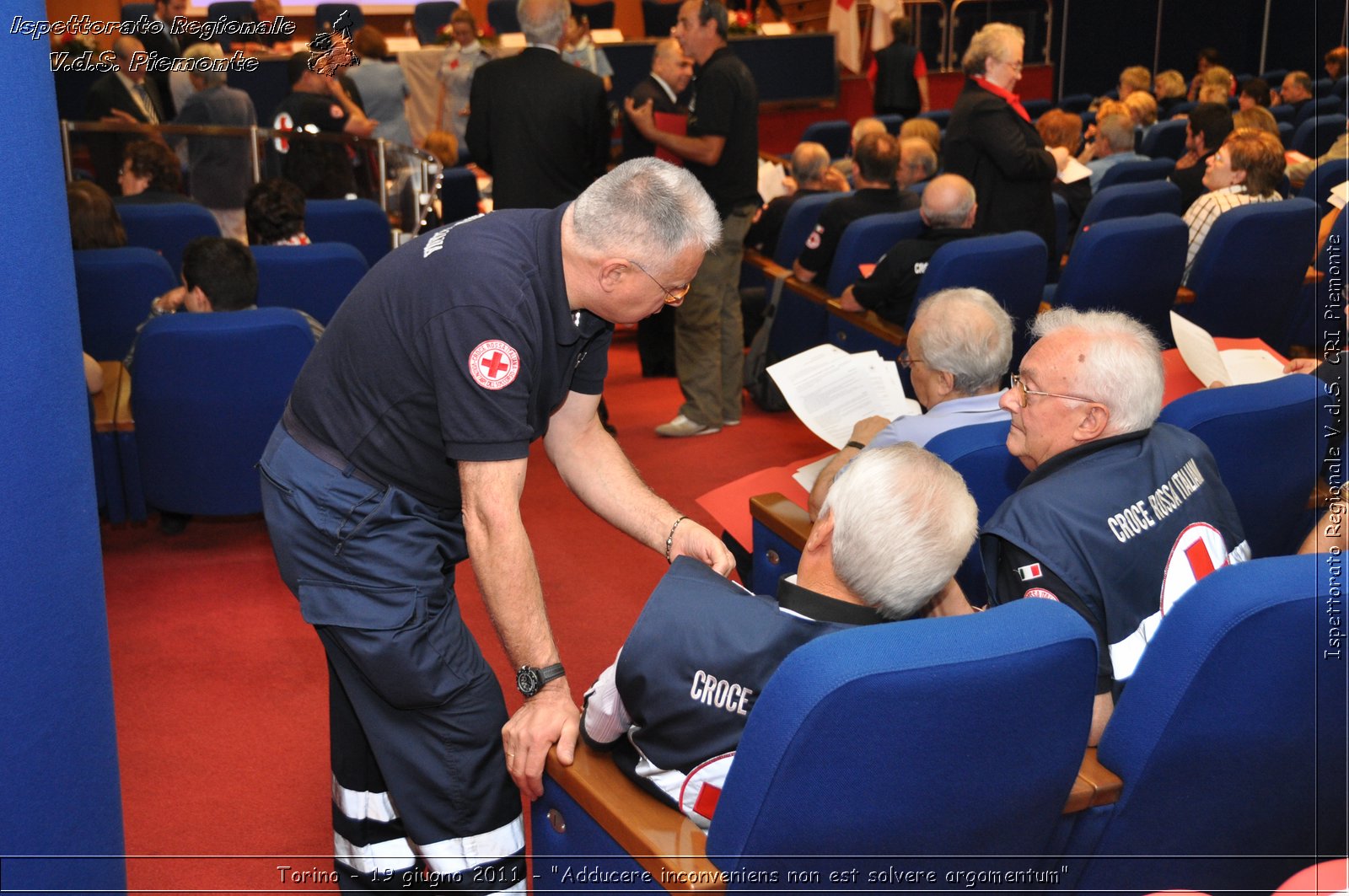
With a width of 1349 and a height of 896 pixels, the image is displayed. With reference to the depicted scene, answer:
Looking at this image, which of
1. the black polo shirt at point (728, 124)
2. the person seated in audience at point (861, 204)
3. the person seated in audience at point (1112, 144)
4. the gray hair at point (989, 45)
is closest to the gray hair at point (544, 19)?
the black polo shirt at point (728, 124)

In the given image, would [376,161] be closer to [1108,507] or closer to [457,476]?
[457,476]

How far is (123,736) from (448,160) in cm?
508

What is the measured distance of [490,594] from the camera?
69.2 inches

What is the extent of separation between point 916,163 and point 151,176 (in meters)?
3.26

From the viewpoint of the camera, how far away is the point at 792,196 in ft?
18.3

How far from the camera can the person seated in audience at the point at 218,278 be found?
11.7 ft

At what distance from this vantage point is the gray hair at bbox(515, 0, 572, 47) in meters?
4.24

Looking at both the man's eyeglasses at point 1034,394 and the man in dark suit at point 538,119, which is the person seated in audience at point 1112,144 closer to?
the man in dark suit at point 538,119

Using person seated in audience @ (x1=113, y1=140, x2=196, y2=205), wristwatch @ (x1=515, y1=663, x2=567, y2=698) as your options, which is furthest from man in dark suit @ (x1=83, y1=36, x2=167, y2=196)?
wristwatch @ (x1=515, y1=663, x2=567, y2=698)

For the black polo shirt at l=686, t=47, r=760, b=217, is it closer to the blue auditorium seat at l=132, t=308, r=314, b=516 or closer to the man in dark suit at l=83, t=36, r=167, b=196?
the blue auditorium seat at l=132, t=308, r=314, b=516

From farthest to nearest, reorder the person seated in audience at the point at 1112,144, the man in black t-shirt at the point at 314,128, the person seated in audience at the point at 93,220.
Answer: the person seated in audience at the point at 1112,144, the man in black t-shirt at the point at 314,128, the person seated in audience at the point at 93,220

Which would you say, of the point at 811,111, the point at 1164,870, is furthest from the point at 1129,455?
the point at 811,111

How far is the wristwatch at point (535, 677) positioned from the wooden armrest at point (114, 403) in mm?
2299

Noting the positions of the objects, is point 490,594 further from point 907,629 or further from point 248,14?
point 248,14
